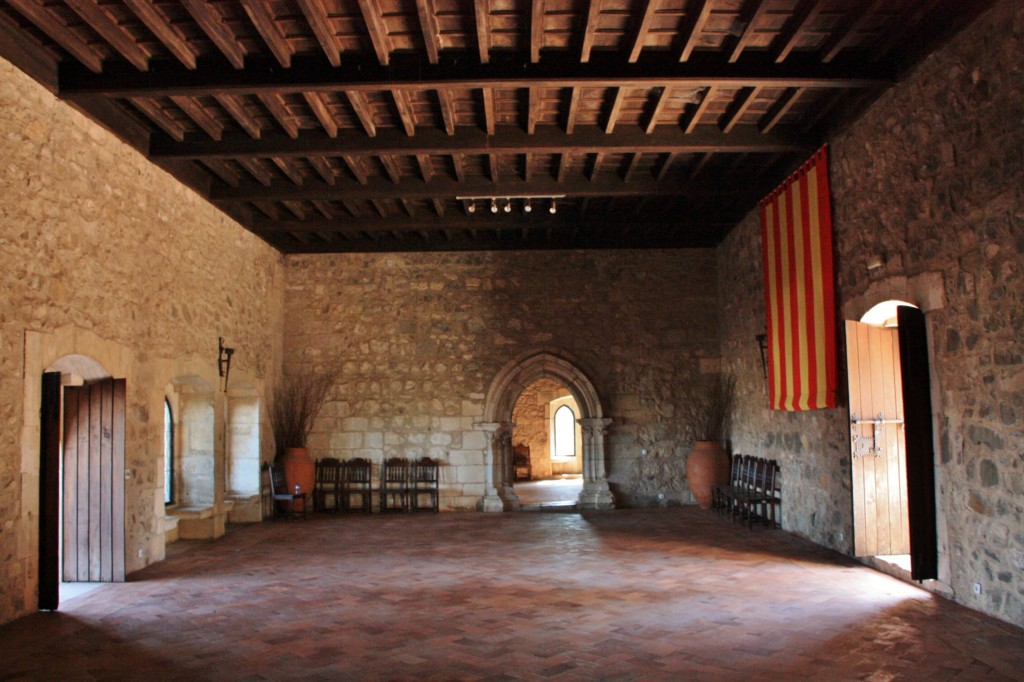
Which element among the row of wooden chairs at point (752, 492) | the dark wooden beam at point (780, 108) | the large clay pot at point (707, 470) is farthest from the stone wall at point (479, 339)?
the dark wooden beam at point (780, 108)

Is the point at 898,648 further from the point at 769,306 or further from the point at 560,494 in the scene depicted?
the point at 560,494

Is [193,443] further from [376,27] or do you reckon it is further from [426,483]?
[376,27]

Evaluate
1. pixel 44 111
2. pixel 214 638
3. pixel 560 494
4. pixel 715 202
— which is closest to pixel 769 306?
pixel 715 202

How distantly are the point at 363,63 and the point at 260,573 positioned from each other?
4119 millimetres

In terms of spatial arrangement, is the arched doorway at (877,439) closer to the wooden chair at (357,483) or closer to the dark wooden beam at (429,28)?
the dark wooden beam at (429,28)

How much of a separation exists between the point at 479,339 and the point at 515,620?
6.02m

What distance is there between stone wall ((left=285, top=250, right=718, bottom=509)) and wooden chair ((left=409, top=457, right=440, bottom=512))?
0.14m

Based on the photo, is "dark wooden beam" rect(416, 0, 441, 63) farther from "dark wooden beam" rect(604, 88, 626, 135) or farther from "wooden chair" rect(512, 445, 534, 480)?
"wooden chair" rect(512, 445, 534, 480)

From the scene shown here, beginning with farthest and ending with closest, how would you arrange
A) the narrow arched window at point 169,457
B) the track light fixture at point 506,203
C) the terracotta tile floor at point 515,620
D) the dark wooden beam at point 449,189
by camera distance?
the track light fixture at point 506,203 < the narrow arched window at point 169,457 < the dark wooden beam at point 449,189 < the terracotta tile floor at point 515,620

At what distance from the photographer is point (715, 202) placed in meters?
8.92

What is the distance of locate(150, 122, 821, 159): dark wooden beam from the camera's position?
659 cm

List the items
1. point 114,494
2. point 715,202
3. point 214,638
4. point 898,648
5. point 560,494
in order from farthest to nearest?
point 560,494 → point 715,202 → point 114,494 → point 214,638 → point 898,648

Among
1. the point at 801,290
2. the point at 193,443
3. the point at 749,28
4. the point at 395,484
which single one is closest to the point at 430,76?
the point at 749,28

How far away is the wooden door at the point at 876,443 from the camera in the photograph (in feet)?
20.1
